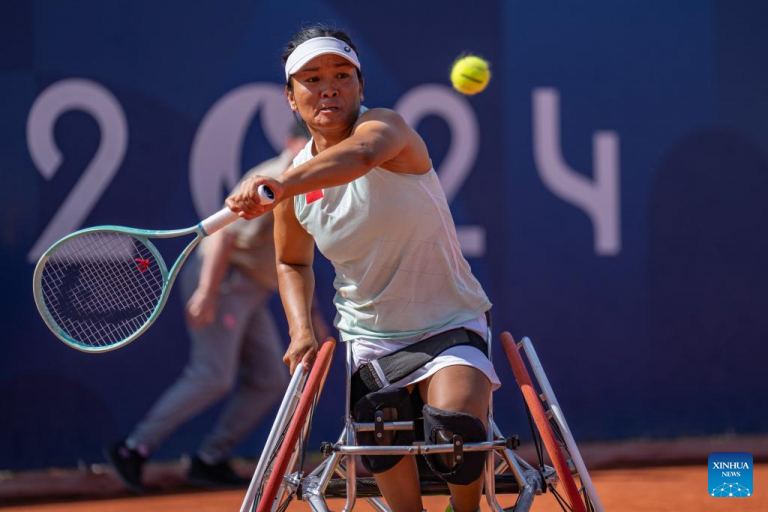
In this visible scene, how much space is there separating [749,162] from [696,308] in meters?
0.80

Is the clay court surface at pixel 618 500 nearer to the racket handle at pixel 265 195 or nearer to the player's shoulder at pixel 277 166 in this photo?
the player's shoulder at pixel 277 166

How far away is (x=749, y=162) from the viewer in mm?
5566

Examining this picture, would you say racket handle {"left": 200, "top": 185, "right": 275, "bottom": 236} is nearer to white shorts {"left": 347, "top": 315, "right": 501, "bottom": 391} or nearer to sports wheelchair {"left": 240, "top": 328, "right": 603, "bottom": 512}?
sports wheelchair {"left": 240, "top": 328, "right": 603, "bottom": 512}

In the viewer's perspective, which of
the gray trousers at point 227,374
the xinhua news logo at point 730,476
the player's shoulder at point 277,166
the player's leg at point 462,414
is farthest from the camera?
the gray trousers at point 227,374

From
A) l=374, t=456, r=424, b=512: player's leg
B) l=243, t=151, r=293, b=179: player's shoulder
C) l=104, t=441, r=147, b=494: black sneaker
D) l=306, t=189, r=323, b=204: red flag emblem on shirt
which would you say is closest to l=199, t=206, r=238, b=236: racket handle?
l=306, t=189, r=323, b=204: red flag emblem on shirt

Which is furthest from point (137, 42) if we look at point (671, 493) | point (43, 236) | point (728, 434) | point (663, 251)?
point (728, 434)

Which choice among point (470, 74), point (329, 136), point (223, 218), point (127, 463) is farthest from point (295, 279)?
point (127, 463)

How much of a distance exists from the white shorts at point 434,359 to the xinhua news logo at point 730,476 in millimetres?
2027

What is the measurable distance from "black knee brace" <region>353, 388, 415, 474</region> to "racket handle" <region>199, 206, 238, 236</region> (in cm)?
57

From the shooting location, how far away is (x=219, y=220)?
2.53m

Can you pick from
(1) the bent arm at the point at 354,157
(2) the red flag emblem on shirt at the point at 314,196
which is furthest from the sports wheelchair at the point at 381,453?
(1) the bent arm at the point at 354,157

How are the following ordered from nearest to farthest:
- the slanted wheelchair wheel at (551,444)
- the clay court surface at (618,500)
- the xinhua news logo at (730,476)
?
the slanted wheelchair wheel at (551,444), the clay court surface at (618,500), the xinhua news logo at (730,476)

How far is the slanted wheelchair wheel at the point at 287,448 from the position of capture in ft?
8.32

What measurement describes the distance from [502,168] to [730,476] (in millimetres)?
1801
